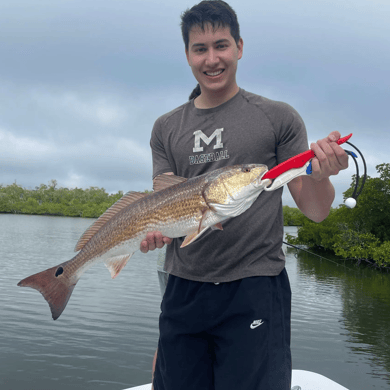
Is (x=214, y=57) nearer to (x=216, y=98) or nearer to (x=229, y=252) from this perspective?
(x=216, y=98)

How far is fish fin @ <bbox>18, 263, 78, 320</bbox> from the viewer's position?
3.15 m

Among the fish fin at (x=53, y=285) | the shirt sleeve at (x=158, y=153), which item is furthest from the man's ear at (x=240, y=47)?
the fish fin at (x=53, y=285)

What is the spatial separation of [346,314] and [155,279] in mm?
19722

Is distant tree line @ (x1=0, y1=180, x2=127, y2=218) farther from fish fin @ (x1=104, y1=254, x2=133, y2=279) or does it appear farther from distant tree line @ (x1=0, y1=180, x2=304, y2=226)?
fish fin @ (x1=104, y1=254, x2=133, y2=279)

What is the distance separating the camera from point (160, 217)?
302 cm

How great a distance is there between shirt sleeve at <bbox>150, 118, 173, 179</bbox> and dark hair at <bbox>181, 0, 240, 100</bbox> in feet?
2.81

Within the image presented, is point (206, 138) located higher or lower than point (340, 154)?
higher

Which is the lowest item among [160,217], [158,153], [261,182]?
[160,217]

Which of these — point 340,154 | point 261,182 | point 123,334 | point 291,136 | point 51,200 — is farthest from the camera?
point 51,200

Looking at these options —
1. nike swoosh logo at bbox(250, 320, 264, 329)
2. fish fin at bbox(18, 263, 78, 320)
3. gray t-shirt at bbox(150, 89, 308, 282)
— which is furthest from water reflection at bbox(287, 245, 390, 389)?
fish fin at bbox(18, 263, 78, 320)

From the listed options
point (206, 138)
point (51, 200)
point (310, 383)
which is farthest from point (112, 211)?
point (51, 200)

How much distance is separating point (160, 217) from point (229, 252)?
62 centimetres

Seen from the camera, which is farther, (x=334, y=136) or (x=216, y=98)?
(x=216, y=98)

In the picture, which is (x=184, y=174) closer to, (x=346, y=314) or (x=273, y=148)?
(x=273, y=148)
